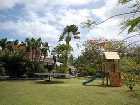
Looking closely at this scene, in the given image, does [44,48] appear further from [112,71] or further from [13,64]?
[112,71]

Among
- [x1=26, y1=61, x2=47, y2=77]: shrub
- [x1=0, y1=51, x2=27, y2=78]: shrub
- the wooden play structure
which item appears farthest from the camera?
[x1=26, y1=61, x2=47, y2=77]: shrub

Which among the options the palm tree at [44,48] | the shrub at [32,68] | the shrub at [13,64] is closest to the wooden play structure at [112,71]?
the shrub at [32,68]

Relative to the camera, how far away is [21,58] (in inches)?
1331

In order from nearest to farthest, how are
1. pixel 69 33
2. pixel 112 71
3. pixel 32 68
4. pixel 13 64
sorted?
pixel 112 71 → pixel 13 64 → pixel 32 68 → pixel 69 33

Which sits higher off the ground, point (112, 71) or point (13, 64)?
point (13, 64)

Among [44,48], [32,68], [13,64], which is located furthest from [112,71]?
[44,48]

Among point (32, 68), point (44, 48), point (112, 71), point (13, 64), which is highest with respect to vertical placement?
point (44, 48)

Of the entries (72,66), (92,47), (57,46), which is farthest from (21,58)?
(72,66)

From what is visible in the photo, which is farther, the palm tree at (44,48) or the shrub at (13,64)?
the palm tree at (44,48)

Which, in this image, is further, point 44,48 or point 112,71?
point 44,48

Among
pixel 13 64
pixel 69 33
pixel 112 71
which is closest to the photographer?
pixel 112 71

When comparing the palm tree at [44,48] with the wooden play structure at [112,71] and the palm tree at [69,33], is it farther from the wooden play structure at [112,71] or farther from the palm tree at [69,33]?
the wooden play structure at [112,71]

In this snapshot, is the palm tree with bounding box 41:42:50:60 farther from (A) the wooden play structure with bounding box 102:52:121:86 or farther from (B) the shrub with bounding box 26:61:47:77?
(A) the wooden play structure with bounding box 102:52:121:86

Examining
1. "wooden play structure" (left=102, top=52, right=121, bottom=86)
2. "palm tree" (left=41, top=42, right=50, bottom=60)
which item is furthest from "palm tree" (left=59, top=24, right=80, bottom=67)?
"wooden play structure" (left=102, top=52, right=121, bottom=86)
